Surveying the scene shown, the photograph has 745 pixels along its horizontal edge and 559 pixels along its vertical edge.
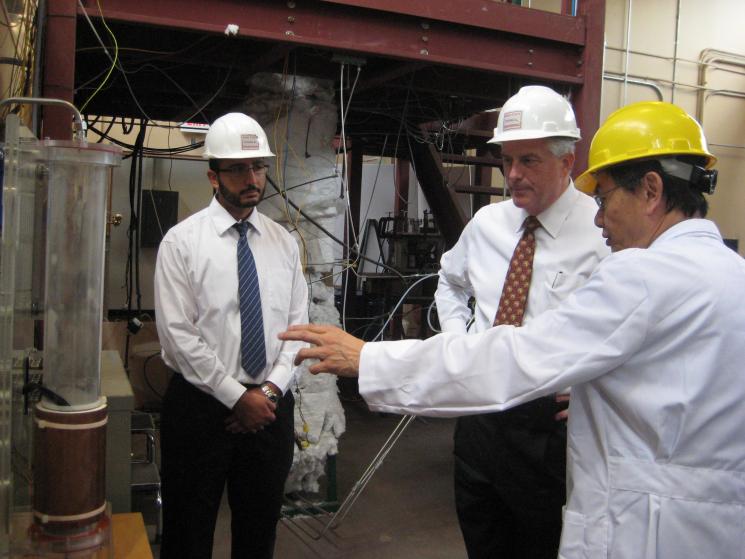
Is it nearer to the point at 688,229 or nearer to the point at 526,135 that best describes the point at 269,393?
the point at 526,135

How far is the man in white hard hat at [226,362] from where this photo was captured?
7.67ft

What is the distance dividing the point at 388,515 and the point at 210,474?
76.6 inches

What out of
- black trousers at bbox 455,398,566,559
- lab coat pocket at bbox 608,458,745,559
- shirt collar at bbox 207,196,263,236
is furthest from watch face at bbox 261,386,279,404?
lab coat pocket at bbox 608,458,745,559

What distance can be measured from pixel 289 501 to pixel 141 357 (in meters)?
2.72

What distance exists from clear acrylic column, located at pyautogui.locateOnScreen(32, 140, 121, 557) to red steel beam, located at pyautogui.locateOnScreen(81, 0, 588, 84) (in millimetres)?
1536

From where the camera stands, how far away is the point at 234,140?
2492mm

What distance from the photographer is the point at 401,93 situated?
4.46 m

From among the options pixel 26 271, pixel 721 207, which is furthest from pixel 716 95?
pixel 26 271

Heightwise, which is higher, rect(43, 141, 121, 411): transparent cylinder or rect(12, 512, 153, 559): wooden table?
rect(43, 141, 121, 411): transparent cylinder

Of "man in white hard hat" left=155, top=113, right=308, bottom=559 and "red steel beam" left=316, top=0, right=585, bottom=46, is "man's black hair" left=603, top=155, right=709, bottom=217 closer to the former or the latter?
"man in white hard hat" left=155, top=113, right=308, bottom=559

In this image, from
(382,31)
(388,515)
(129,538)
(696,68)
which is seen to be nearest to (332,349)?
(129,538)

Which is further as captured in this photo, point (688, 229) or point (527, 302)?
point (527, 302)

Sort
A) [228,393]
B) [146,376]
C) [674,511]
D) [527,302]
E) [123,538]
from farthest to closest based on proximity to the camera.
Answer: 1. [146,376]
2. [228,393]
3. [527,302]
4. [123,538]
5. [674,511]

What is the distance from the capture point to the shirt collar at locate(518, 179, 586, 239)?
2.11m
